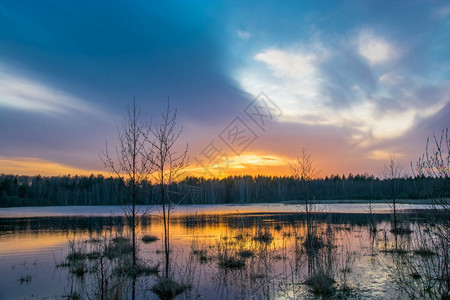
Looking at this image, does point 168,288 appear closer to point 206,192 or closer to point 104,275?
point 104,275

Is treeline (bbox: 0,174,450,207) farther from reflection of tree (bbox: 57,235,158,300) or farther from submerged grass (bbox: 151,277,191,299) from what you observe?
submerged grass (bbox: 151,277,191,299)

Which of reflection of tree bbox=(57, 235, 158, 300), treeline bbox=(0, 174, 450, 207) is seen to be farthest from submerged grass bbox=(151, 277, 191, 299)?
treeline bbox=(0, 174, 450, 207)

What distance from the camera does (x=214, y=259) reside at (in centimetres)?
1310

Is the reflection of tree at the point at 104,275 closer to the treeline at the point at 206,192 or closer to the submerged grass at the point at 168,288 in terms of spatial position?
the submerged grass at the point at 168,288

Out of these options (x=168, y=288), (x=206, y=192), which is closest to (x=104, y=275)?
(x=168, y=288)

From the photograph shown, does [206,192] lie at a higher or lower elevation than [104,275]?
lower

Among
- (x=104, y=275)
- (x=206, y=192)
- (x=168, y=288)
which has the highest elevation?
(x=104, y=275)

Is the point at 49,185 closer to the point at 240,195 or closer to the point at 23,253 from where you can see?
the point at 240,195

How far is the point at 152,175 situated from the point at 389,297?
8034 millimetres

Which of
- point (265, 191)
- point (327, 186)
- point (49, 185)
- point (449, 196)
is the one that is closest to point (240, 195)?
point (265, 191)

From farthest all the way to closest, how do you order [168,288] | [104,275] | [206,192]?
1. [206,192]
2. [104,275]
3. [168,288]

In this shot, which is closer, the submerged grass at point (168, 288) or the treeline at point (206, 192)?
the submerged grass at point (168, 288)

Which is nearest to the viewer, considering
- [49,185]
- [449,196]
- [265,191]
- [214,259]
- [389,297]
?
[449,196]

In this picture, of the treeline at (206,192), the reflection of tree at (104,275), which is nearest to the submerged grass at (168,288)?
the reflection of tree at (104,275)
